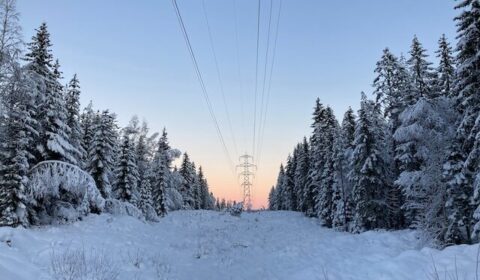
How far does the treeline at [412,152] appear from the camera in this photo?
Result: 744 inches

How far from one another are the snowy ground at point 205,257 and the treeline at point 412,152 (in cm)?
311

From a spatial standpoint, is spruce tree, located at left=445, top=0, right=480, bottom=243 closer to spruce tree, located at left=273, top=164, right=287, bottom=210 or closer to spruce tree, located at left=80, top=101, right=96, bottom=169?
spruce tree, located at left=80, top=101, right=96, bottom=169

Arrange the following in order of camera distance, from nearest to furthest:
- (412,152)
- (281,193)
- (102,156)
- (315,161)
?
(412,152) < (102,156) < (315,161) < (281,193)

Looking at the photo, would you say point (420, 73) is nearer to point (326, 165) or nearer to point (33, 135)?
point (326, 165)

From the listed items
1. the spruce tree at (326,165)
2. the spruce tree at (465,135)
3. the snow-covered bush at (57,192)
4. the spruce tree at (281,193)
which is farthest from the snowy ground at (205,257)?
the spruce tree at (281,193)

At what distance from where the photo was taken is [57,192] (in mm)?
19875

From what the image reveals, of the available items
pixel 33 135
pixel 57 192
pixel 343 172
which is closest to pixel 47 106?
pixel 33 135

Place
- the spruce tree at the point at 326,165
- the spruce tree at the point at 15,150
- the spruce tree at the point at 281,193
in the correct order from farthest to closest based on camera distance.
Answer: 1. the spruce tree at the point at 281,193
2. the spruce tree at the point at 326,165
3. the spruce tree at the point at 15,150

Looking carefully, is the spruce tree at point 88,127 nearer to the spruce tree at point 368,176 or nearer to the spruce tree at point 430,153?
the spruce tree at point 368,176

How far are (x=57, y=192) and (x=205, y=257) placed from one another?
328 inches

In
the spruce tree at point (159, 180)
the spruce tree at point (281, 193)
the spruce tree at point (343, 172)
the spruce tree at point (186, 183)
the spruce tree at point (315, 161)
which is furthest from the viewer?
the spruce tree at point (281, 193)

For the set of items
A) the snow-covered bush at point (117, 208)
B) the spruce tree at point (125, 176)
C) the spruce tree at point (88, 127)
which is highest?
the spruce tree at point (88, 127)

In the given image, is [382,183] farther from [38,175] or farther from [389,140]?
[38,175]

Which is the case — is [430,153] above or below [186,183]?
below
